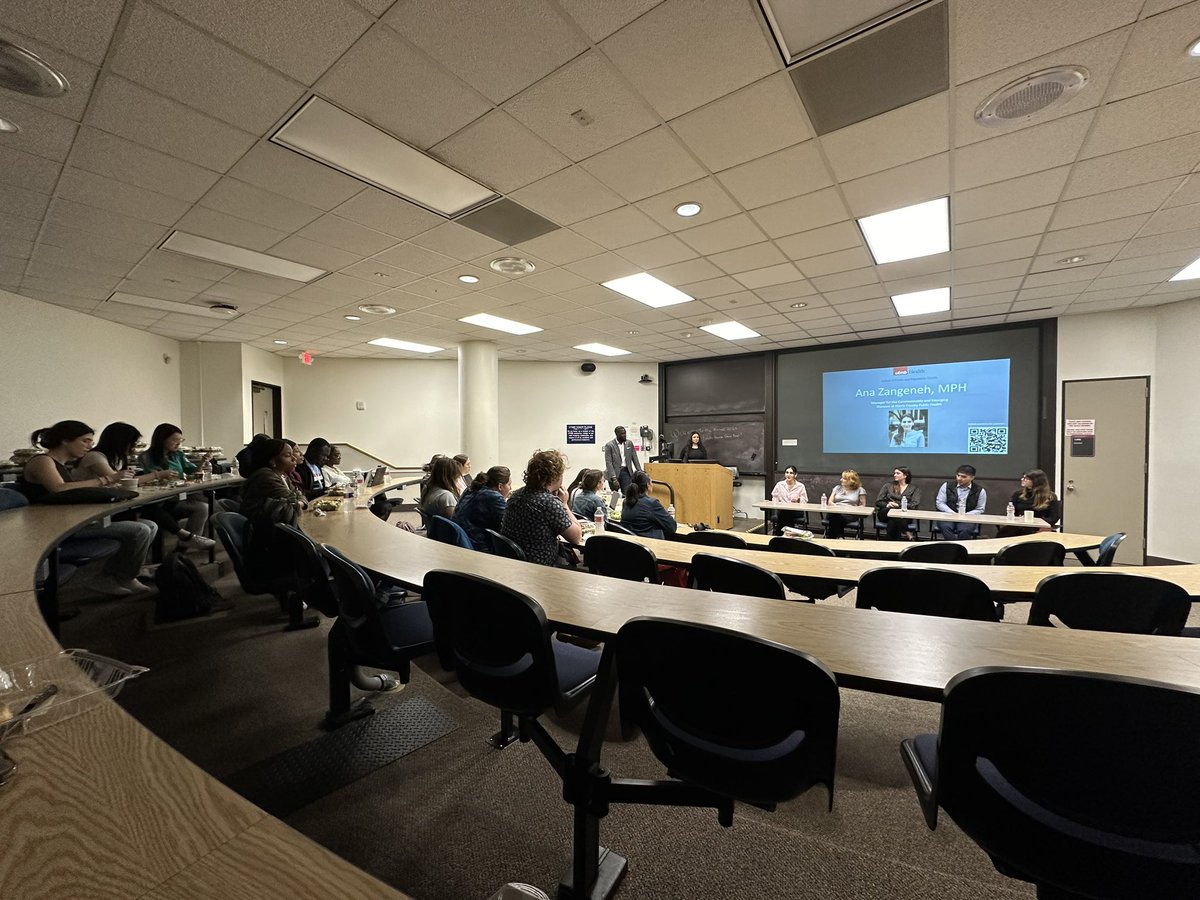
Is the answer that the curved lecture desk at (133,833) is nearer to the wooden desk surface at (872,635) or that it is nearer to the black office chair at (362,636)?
the wooden desk surface at (872,635)

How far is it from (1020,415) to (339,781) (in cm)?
817

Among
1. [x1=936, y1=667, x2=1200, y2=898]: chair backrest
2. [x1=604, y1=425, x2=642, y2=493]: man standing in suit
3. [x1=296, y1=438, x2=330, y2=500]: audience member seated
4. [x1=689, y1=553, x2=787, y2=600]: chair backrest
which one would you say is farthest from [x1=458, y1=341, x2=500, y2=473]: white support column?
[x1=936, y1=667, x2=1200, y2=898]: chair backrest

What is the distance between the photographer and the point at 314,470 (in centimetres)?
536

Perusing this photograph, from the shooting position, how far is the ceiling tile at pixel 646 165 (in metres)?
2.59

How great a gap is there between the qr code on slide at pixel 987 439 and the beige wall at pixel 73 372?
1119cm

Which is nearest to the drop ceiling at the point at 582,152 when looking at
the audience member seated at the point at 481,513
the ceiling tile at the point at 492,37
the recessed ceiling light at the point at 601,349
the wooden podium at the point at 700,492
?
the ceiling tile at the point at 492,37

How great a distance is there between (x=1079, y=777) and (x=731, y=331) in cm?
660

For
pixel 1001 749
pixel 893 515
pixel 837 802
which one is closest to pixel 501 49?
pixel 1001 749

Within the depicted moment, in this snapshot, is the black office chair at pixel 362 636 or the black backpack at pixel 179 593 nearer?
the black office chair at pixel 362 636

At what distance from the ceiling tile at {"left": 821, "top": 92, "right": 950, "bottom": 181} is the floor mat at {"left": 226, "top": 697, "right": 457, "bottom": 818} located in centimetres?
357

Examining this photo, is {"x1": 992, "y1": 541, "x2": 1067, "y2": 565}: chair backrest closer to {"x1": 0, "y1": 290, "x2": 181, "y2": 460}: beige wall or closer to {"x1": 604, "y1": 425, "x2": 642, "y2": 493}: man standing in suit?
{"x1": 604, "y1": 425, "x2": 642, "y2": 493}: man standing in suit

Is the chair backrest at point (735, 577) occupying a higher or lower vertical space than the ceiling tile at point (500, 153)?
lower

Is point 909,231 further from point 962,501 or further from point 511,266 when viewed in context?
point 962,501

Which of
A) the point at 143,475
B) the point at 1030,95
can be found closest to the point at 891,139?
the point at 1030,95
